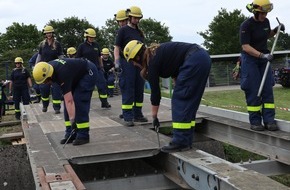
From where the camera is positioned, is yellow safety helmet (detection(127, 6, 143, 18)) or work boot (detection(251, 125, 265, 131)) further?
yellow safety helmet (detection(127, 6, 143, 18))

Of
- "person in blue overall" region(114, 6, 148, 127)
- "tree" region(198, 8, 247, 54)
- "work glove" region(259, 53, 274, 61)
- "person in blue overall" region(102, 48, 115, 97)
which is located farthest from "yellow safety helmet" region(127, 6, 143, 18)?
"tree" region(198, 8, 247, 54)

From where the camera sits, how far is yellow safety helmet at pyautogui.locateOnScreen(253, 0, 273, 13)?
20.4 ft

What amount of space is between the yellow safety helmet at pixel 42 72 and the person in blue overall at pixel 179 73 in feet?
3.54

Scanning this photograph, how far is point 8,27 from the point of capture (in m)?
63.7

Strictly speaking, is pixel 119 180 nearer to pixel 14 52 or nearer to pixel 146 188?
pixel 146 188

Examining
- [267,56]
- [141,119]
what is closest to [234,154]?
[141,119]

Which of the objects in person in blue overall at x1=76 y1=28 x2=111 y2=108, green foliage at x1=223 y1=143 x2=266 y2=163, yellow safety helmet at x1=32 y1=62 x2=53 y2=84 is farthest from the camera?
person in blue overall at x1=76 y1=28 x2=111 y2=108

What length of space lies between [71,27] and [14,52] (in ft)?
43.9

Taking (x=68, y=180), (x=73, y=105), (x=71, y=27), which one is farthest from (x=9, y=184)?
(x=71, y=27)

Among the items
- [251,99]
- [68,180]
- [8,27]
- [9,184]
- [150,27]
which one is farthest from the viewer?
[150,27]

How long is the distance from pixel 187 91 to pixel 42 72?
1.87 m

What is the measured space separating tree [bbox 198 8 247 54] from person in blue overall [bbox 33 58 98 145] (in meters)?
49.1

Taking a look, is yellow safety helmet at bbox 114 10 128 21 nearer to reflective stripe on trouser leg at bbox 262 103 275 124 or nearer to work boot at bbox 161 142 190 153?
reflective stripe on trouser leg at bbox 262 103 275 124

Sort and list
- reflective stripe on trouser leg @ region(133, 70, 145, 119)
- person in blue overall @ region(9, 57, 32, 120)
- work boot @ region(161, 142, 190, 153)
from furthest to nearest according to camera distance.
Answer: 1. person in blue overall @ region(9, 57, 32, 120)
2. reflective stripe on trouser leg @ region(133, 70, 145, 119)
3. work boot @ region(161, 142, 190, 153)
